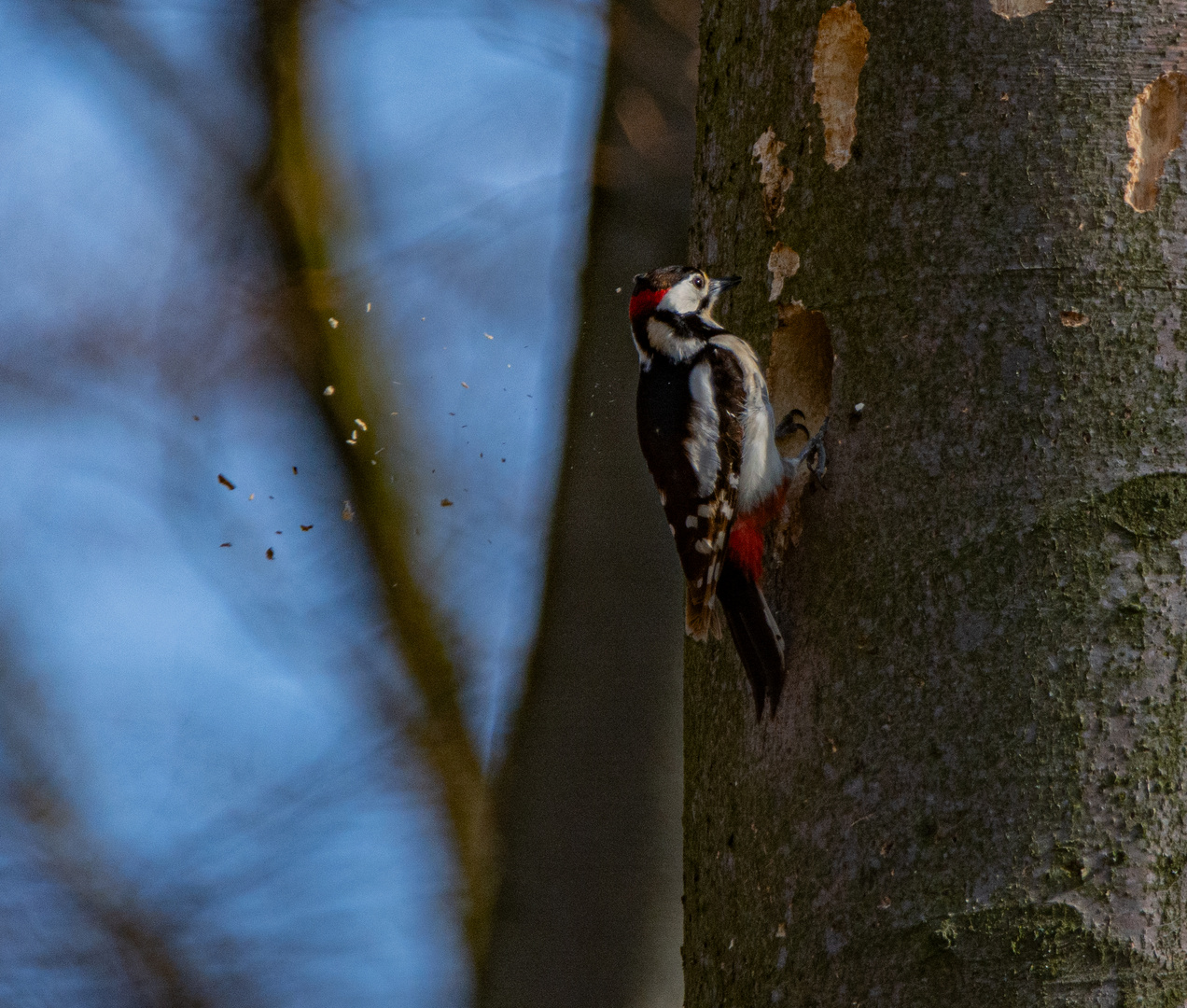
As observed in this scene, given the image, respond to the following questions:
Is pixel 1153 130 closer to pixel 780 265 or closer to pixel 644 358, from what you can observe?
pixel 780 265

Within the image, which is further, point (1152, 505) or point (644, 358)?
point (644, 358)

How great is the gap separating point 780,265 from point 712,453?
67cm

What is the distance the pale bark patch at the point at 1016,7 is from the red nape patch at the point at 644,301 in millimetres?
1170

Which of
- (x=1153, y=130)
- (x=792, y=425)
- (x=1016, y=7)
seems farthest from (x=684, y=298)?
(x=1153, y=130)

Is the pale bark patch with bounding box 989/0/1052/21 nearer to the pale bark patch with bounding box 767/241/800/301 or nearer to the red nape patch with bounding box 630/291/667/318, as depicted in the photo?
the pale bark patch with bounding box 767/241/800/301

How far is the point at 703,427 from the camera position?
2.96 meters

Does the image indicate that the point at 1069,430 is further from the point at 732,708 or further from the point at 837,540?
the point at 732,708

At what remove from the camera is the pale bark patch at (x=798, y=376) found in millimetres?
2277

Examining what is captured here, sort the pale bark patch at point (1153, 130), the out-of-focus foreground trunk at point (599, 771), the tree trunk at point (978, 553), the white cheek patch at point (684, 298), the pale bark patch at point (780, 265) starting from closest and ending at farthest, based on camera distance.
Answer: the tree trunk at point (978, 553)
the pale bark patch at point (1153, 130)
the pale bark patch at point (780, 265)
the white cheek patch at point (684, 298)
the out-of-focus foreground trunk at point (599, 771)

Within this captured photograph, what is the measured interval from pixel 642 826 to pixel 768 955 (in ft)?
4.55

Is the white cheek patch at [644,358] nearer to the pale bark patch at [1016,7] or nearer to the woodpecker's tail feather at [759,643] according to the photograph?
the woodpecker's tail feather at [759,643]

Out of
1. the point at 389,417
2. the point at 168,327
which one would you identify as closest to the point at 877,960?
the point at 389,417

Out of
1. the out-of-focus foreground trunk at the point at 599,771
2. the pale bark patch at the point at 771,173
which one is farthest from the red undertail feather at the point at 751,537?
the out-of-focus foreground trunk at the point at 599,771

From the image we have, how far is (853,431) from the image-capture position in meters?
2.08
